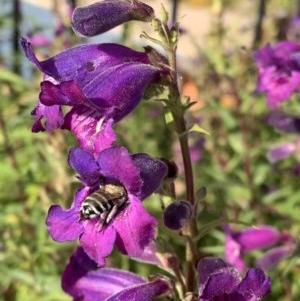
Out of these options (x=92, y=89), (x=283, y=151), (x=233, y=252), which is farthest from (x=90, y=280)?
(x=283, y=151)

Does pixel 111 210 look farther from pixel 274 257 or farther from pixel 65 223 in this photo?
pixel 274 257

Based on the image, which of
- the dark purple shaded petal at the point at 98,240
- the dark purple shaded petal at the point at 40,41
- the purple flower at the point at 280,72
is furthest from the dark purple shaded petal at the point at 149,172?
the dark purple shaded petal at the point at 40,41

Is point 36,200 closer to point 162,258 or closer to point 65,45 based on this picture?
point 65,45

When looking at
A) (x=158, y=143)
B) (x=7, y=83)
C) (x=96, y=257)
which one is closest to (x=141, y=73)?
(x=96, y=257)

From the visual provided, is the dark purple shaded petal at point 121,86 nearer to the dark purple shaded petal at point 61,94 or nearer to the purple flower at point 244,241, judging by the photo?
the dark purple shaded petal at point 61,94

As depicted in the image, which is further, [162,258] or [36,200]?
[36,200]

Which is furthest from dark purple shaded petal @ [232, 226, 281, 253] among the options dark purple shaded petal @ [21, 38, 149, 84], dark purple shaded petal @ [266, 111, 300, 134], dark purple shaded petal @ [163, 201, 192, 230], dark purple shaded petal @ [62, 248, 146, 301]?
dark purple shaded petal @ [21, 38, 149, 84]
